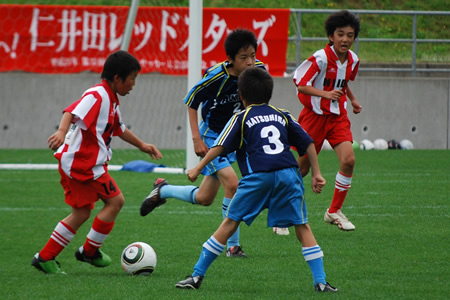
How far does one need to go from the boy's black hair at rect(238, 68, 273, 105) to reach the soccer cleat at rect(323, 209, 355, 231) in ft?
8.16

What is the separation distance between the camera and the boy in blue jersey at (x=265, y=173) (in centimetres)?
477

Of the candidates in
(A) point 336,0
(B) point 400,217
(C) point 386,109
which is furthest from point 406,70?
(B) point 400,217

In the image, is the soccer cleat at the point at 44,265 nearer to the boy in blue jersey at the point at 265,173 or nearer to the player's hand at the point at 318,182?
the boy in blue jersey at the point at 265,173

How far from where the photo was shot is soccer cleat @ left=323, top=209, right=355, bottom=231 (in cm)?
705

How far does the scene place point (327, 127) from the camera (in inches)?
292

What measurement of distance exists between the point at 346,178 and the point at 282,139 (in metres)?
2.68

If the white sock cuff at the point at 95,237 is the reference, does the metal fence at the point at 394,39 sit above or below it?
above

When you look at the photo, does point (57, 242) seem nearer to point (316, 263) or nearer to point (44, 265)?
point (44, 265)

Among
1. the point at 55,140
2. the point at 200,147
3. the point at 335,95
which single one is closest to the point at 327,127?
the point at 335,95

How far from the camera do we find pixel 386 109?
16.7 m

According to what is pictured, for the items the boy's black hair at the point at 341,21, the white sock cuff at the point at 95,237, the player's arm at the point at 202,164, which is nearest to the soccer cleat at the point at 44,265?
the white sock cuff at the point at 95,237

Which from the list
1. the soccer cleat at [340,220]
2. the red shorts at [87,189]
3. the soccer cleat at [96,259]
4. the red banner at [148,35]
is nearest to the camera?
the red shorts at [87,189]

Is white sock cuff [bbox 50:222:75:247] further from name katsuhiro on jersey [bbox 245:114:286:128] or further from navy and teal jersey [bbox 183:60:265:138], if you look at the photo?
name katsuhiro on jersey [bbox 245:114:286:128]

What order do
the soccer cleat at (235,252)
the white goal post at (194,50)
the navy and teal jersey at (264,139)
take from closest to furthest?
the navy and teal jersey at (264,139), the soccer cleat at (235,252), the white goal post at (194,50)
